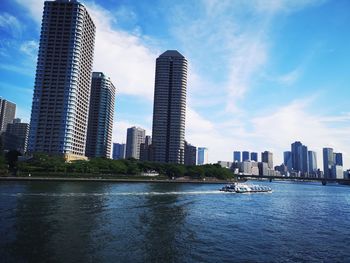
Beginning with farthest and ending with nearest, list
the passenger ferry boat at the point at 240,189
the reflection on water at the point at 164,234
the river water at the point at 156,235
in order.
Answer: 1. the passenger ferry boat at the point at 240,189
2. the reflection on water at the point at 164,234
3. the river water at the point at 156,235

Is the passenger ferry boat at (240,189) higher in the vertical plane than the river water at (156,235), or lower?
higher

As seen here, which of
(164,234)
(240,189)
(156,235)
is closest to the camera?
(156,235)

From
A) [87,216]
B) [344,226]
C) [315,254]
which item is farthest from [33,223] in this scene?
[344,226]

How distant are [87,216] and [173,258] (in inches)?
933

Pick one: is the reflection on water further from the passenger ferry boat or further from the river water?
the passenger ferry boat

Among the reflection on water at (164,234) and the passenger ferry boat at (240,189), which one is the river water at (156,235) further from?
the passenger ferry boat at (240,189)

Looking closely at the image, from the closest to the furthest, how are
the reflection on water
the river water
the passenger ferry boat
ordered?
the river water < the reflection on water < the passenger ferry boat

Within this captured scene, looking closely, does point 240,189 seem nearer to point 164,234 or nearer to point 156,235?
point 164,234

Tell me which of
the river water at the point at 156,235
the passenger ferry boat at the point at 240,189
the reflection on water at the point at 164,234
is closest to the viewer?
the river water at the point at 156,235

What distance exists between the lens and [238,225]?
2034 inches

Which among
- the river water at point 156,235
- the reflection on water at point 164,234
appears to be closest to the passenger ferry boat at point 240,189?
the river water at point 156,235

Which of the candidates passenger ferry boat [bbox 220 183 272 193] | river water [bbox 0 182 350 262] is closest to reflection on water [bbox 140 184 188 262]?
river water [bbox 0 182 350 262]

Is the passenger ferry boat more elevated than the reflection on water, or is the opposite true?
the passenger ferry boat

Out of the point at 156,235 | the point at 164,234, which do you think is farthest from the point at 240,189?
the point at 156,235
